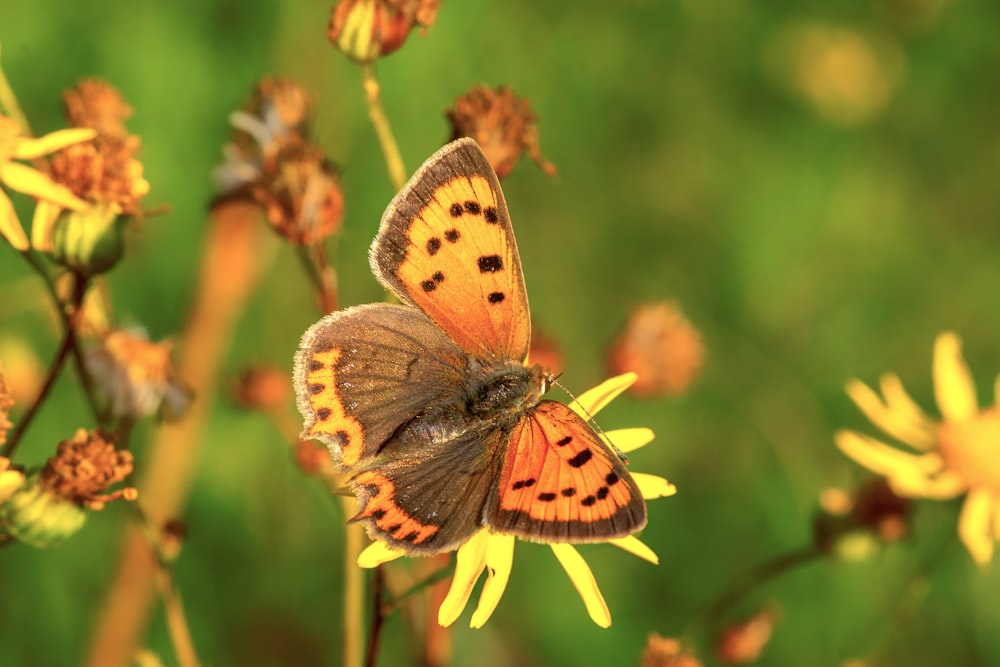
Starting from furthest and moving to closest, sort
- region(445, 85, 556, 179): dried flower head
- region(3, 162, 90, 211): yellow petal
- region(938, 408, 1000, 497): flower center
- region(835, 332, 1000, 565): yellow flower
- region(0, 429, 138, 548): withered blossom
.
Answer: region(938, 408, 1000, 497): flower center → region(835, 332, 1000, 565): yellow flower → region(445, 85, 556, 179): dried flower head → region(3, 162, 90, 211): yellow petal → region(0, 429, 138, 548): withered blossom

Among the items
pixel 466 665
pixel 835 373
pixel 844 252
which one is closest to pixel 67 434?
pixel 466 665

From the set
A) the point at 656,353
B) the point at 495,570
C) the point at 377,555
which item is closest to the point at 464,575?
the point at 495,570

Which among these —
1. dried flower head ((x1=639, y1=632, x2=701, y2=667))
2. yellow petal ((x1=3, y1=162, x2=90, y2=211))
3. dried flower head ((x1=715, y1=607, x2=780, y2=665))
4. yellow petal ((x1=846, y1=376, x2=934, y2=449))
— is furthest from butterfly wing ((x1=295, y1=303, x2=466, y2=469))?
yellow petal ((x1=846, y1=376, x2=934, y2=449))

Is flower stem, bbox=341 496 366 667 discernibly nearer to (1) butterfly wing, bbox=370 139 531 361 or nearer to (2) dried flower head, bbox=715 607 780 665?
(1) butterfly wing, bbox=370 139 531 361

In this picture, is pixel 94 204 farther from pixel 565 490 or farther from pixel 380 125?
pixel 565 490

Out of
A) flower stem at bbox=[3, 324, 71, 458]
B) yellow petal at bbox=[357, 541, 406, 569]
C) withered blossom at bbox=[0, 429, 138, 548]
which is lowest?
yellow petal at bbox=[357, 541, 406, 569]

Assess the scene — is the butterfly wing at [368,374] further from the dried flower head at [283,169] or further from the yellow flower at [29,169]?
the yellow flower at [29,169]

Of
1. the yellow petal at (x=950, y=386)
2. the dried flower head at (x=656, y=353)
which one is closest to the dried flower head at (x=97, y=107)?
the dried flower head at (x=656, y=353)
